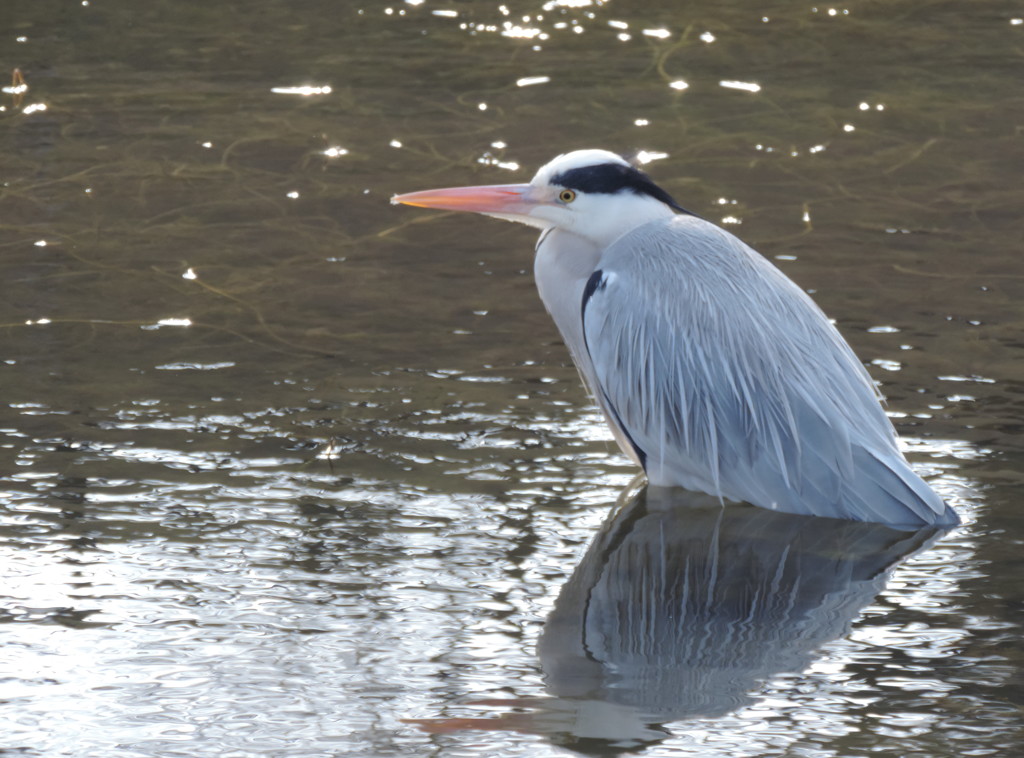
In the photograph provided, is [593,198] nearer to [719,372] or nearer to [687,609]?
[719,372]

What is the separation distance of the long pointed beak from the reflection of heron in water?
0.78 metres

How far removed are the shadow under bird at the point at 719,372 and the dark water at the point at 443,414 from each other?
110 millimetres

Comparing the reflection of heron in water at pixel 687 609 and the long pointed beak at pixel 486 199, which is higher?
the long pointed beak at pixel 486 199

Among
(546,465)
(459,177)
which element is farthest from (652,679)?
(459,177)

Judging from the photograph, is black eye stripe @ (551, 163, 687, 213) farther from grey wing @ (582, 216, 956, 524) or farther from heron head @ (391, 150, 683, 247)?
grey wing @ (582, 216, 956, 524)

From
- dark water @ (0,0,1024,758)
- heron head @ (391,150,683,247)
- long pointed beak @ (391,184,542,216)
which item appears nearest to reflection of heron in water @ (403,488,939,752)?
dark water @ (0,0,1024,758)

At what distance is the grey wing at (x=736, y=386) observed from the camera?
3.55 m

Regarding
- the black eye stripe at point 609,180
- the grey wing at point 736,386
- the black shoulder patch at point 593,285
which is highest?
the black eye stripe at point 609,180

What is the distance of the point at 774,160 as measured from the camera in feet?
19.7

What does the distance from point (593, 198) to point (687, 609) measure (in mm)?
1106

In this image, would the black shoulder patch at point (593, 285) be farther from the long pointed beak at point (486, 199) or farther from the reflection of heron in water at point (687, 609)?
the reflection of heron in water at point (687, 609)

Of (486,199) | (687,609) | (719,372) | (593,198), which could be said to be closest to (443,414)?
(486,199)

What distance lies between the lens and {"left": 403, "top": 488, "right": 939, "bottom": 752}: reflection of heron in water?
9.42ft

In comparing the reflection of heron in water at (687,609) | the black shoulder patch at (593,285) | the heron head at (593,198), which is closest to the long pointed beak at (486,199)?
the heron head at (593,198)
